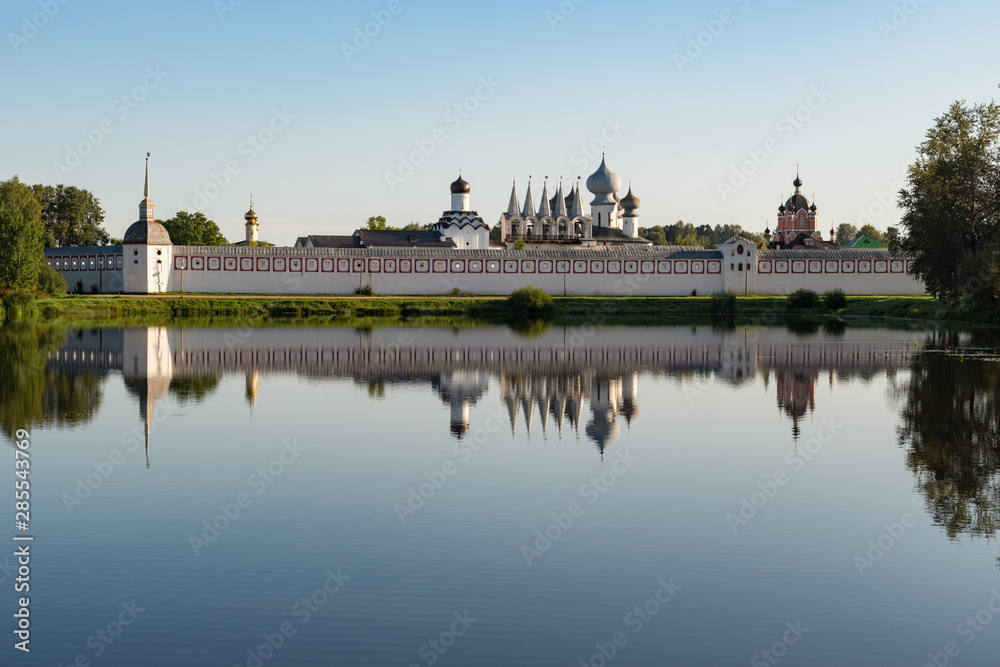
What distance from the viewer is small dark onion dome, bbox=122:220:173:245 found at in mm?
52938

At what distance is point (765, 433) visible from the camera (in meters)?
15.1

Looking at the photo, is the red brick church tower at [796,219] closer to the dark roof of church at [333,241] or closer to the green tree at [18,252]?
the dark roof of church at [333,241]

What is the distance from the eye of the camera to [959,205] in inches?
1518

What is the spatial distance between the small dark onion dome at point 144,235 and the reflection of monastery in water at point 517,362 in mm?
18901

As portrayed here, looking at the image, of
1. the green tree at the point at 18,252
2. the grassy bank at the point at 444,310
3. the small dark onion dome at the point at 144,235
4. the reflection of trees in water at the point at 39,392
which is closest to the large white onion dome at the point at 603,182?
the grassy bank at the point at 444,310

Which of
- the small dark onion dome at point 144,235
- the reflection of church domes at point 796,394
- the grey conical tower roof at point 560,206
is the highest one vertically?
the grey conical tower roof at point 560,206

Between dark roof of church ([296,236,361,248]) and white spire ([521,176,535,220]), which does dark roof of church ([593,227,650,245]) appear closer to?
white spire ([521,176,535,220])

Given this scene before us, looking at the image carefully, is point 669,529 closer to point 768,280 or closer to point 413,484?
point 413,484

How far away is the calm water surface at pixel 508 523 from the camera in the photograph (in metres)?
6.96

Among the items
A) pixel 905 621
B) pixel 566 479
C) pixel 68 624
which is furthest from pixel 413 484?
pixel 905 621

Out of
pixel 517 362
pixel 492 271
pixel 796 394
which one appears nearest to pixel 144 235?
pixel 492 271

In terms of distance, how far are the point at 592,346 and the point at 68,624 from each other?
79.4ft

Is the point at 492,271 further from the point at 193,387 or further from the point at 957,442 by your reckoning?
the point at 957,442

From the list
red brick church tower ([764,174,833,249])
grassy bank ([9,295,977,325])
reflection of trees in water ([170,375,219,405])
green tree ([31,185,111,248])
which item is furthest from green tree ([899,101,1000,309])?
green tree ([31,185,111,248])
